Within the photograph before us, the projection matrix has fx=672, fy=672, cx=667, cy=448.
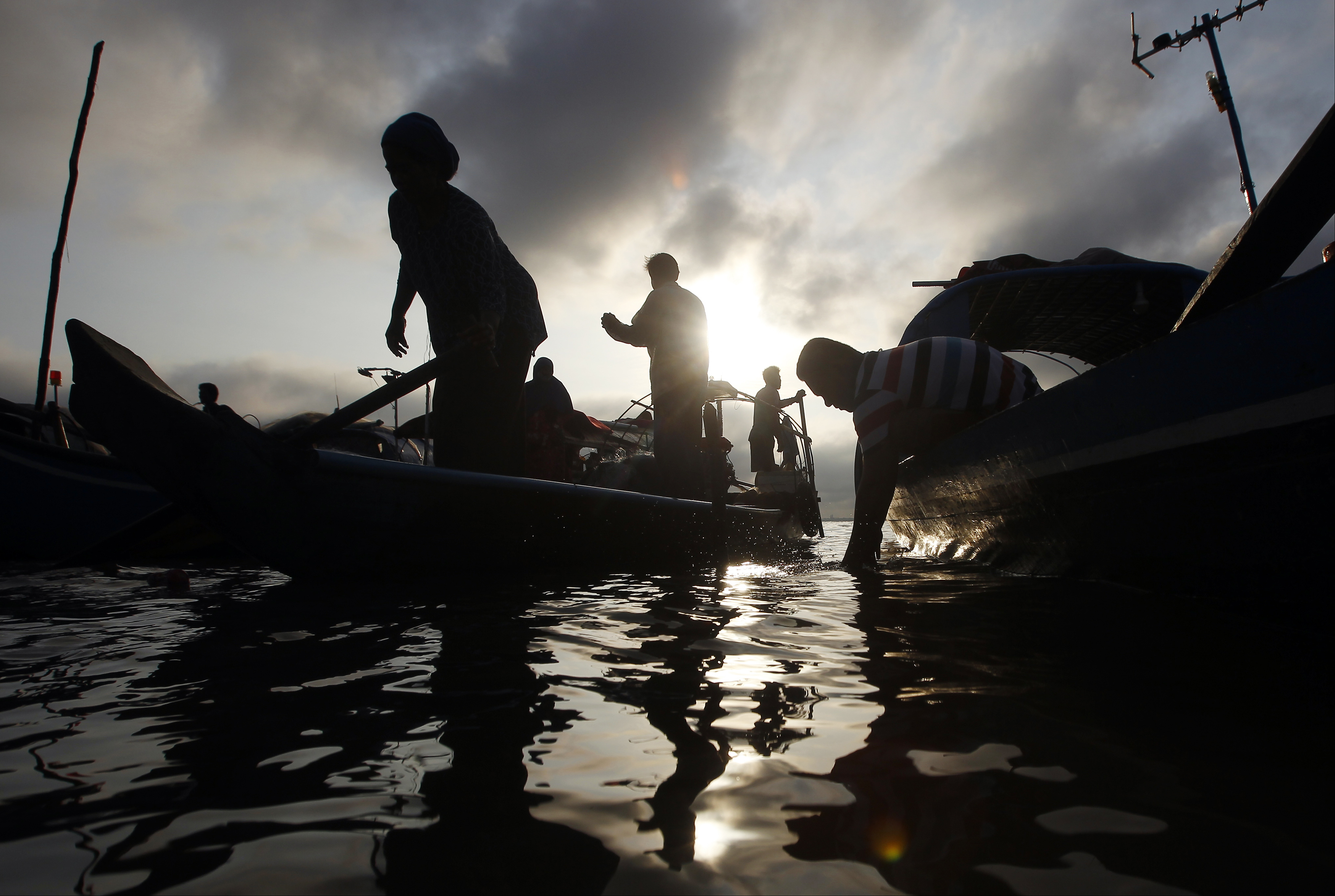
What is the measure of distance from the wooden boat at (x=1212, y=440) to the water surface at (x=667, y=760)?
30 cm

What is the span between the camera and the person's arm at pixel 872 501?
388 cm

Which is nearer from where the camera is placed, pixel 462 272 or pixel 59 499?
pixel 462 272

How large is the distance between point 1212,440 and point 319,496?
116 inches

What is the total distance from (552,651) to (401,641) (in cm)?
41

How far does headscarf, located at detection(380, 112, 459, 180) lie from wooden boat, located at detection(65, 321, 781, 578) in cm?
134

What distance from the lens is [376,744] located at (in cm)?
97

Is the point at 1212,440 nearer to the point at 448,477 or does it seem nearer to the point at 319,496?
the point at 448,477

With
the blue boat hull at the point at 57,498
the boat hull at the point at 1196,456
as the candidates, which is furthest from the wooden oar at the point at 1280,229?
the blue boat hull at the point at 57,498

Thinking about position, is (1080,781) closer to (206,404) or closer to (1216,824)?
(1216,824)

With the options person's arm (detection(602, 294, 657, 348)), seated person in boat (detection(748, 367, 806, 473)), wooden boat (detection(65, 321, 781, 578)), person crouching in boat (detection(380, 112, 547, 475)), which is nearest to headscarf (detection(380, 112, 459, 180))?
person crouching in boat (detection(380, 112, 547, 475))

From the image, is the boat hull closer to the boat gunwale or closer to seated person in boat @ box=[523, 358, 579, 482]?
the boat gunwale

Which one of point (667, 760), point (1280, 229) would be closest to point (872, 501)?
point (1280, 229)

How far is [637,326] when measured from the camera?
195 inches

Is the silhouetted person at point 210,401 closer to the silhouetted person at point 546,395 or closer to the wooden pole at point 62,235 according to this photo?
the silhouetted person at point 546,395
